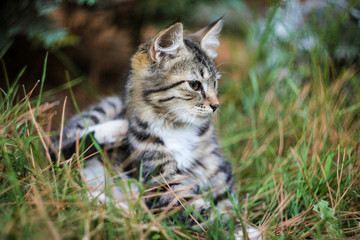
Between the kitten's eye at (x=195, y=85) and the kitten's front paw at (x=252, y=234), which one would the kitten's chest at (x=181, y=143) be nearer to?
the kitten's eye at (x=195, y=85)

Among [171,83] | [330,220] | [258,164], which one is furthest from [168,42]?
[330,220]

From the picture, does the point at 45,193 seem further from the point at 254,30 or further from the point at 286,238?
the point at 254,30

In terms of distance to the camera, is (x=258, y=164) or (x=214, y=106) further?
(x=258, y=164)

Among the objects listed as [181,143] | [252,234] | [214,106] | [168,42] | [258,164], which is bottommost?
[258,164]

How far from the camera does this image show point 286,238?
4.42 feet

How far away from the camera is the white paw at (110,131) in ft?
5.57

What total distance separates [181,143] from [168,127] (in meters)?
0.11

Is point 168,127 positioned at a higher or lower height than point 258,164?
higher

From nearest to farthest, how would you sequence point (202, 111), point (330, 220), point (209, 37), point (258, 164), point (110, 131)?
point (330, 220)
point (202, 111)
point (110, 131)
point (209, 37)
point (258, 164)

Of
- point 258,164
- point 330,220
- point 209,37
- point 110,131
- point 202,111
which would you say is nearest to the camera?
point 330,220

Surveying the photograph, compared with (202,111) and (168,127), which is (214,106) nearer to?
(202,111)

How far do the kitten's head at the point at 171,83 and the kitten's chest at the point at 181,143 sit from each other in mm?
58

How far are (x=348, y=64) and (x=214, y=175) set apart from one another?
144 centimetres

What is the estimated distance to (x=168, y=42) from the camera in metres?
1.58
